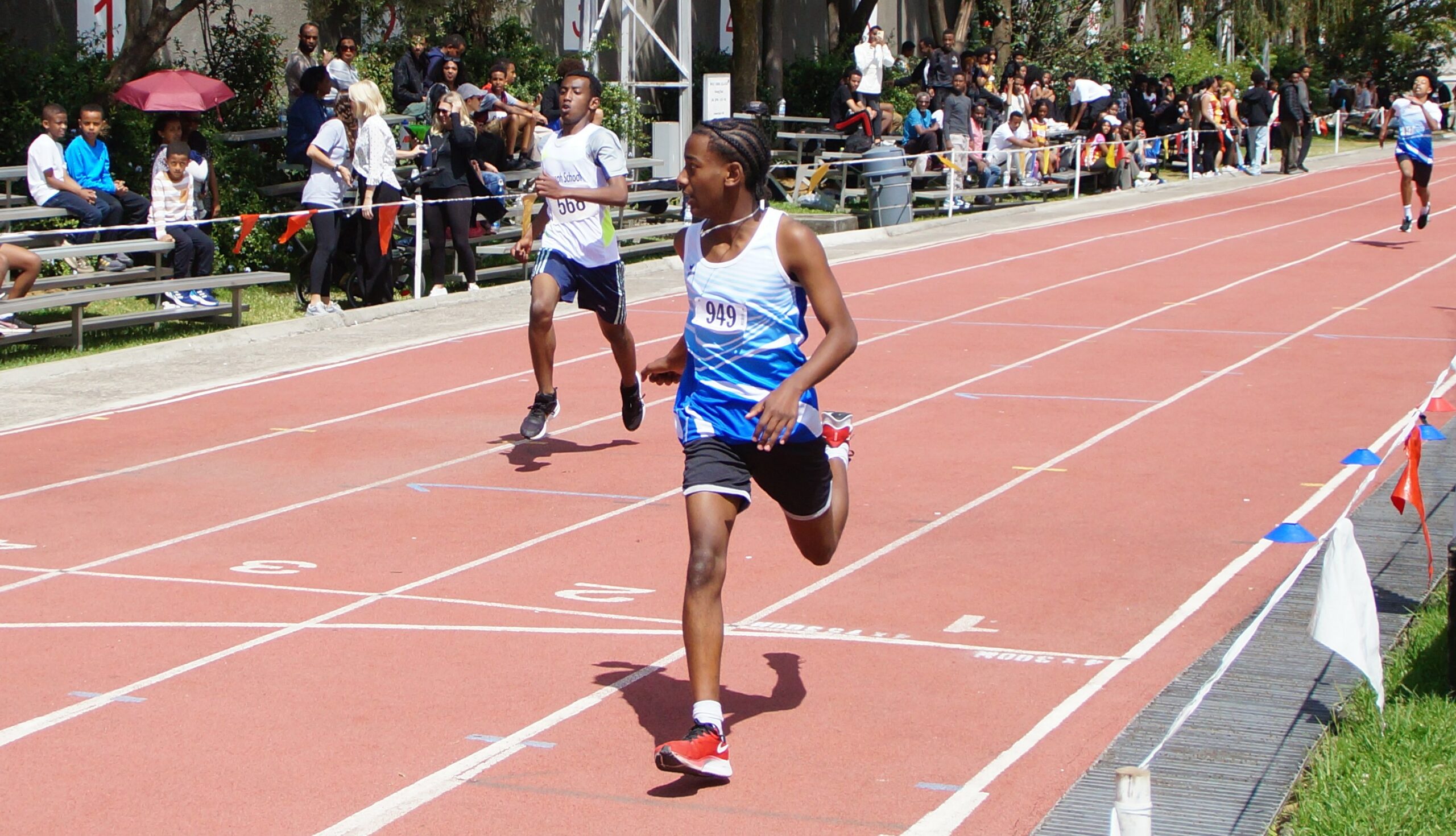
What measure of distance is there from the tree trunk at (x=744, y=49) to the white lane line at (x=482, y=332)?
5871 millimetres

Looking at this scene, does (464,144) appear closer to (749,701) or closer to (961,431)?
(961,431)

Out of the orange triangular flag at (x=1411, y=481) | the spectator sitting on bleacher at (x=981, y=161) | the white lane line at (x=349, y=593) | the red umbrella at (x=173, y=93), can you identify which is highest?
the red umbrella at (x=173, y=93)

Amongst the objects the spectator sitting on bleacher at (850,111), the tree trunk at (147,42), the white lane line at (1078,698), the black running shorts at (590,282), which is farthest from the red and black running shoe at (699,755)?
the spectator sitting on bleacher at (850,111)

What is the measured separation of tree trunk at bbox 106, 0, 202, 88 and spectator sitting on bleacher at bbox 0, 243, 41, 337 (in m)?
4.19

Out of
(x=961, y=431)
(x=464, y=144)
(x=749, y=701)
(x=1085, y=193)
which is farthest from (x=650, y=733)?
(x=1085, y=193)

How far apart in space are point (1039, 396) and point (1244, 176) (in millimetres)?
23568

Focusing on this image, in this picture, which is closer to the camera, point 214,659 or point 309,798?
point 309,798

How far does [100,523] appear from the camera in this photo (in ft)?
28.0

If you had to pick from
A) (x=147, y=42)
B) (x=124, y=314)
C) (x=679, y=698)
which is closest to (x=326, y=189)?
(x=124, y=314)

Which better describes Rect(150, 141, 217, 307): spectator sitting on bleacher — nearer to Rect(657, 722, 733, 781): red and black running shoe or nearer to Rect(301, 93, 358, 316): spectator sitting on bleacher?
Rect(301, 93, 358, 316): spectator sitting on bleacher

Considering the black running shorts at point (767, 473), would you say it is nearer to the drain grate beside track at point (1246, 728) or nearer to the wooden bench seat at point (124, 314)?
the drain grate beside track at point (1246, 728)

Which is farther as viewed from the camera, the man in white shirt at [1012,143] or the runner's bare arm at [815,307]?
the man in white shirt at [1012,143]

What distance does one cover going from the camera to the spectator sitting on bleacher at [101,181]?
14.8 metres

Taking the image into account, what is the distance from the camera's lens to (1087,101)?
31266 mm
